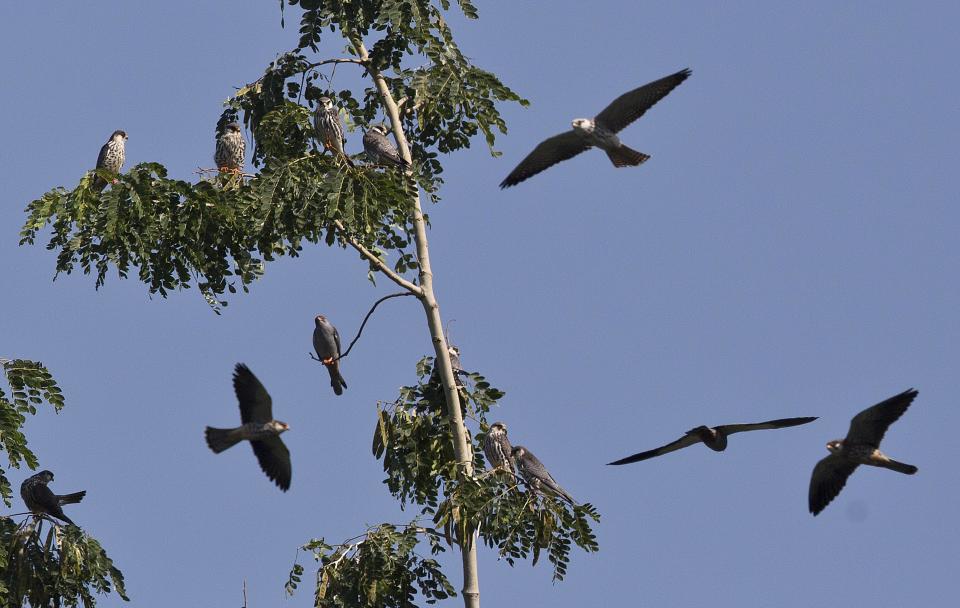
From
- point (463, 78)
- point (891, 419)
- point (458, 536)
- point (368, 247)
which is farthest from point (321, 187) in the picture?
point (891, 419)

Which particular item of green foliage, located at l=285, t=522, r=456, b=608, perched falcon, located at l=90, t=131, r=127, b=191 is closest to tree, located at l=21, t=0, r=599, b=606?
green foliage, located at l=285, t=522, r=456, b=608

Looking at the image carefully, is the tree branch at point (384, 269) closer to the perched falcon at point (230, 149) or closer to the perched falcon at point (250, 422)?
the perched falcon at point (250, 422)

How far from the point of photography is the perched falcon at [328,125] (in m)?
11.4

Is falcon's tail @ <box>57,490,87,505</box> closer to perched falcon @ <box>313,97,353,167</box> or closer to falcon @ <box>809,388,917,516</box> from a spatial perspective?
perched falcon @ <box>313,97,353,167</box>

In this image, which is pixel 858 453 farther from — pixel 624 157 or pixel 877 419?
pixel 624 157

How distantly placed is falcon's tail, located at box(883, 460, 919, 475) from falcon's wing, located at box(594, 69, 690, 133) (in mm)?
3567

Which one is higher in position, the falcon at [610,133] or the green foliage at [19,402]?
the falcon at [610,133]

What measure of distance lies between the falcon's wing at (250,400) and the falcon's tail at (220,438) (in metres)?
0.13

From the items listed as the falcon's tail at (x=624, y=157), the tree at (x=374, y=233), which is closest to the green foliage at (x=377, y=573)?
the tree at (x=374, y=233)

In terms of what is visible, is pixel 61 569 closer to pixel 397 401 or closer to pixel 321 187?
pixel 397 401

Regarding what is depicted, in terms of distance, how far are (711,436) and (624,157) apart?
2.51m

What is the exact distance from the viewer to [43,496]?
1206cm

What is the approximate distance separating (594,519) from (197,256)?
11.6ft

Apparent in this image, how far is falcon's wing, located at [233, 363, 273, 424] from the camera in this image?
10.4m
